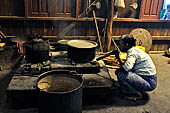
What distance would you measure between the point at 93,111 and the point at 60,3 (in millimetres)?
4706

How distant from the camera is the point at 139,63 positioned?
4.02 m

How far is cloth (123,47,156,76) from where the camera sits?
3.95 metres

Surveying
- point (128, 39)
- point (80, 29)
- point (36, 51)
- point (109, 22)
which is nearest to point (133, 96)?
point (128, 39)

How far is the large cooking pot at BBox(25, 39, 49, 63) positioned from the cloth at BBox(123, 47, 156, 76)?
2.22 metres

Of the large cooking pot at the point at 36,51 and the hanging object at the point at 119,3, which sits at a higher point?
the hanging object at the point at 119,3

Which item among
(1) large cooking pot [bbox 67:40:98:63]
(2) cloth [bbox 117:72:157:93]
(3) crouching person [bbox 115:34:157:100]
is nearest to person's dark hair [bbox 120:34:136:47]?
(3) crouching person [bbox 115:34:157:100]

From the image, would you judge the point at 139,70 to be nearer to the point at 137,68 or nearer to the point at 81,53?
the point at 137,68

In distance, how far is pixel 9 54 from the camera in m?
5.64

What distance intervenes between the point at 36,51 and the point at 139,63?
268cm

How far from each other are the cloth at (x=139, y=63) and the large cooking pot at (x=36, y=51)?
2.22 m

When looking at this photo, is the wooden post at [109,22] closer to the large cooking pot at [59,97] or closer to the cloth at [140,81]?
the cloth at [140,81]

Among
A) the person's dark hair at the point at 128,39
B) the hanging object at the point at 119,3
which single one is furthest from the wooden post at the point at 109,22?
the person's dark hair at the point at 128,39

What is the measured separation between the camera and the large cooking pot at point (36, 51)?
15.2 feet

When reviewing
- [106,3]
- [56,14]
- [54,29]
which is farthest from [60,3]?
[106,3]
